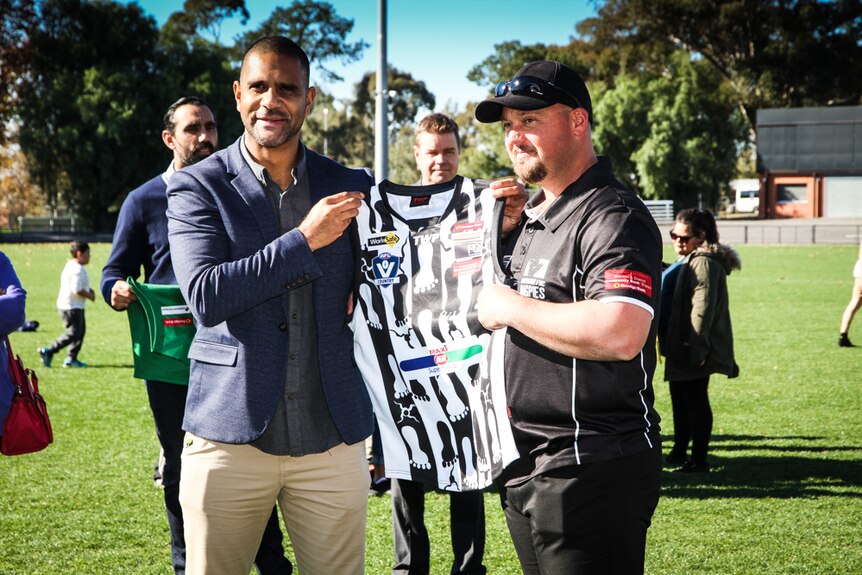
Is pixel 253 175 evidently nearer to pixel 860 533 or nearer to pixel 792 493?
pixel 860 533

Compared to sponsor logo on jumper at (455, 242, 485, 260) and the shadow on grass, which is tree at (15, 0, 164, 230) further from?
sponsor logo on jumper at (455, 242, 485, 260)

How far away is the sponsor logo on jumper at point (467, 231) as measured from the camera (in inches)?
116

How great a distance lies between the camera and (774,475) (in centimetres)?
665

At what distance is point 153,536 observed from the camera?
17.8 feet

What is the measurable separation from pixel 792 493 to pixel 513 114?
4.77m

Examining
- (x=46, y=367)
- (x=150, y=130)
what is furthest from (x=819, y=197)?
(x=46, y=367)

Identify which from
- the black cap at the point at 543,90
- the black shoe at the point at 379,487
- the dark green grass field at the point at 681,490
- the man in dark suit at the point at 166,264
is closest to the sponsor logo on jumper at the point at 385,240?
the black cap at the point at 543,90

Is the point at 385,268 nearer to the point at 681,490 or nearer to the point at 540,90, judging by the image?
the point at 540,90

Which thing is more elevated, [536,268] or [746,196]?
[746,196]

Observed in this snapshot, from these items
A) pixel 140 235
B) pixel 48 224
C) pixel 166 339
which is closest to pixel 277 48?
pixel 166 339

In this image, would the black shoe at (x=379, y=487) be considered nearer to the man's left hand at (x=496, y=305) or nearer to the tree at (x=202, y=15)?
the man's left hand at (x=496, y=305)

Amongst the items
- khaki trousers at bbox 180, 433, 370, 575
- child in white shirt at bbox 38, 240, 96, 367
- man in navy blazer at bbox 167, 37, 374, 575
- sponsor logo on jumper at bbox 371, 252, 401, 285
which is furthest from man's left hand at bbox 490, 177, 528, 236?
child in white shirt at bbox 38, 240, 96, 367

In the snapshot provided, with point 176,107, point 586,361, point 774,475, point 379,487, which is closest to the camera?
point 586,361

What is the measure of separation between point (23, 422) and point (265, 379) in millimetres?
1886
